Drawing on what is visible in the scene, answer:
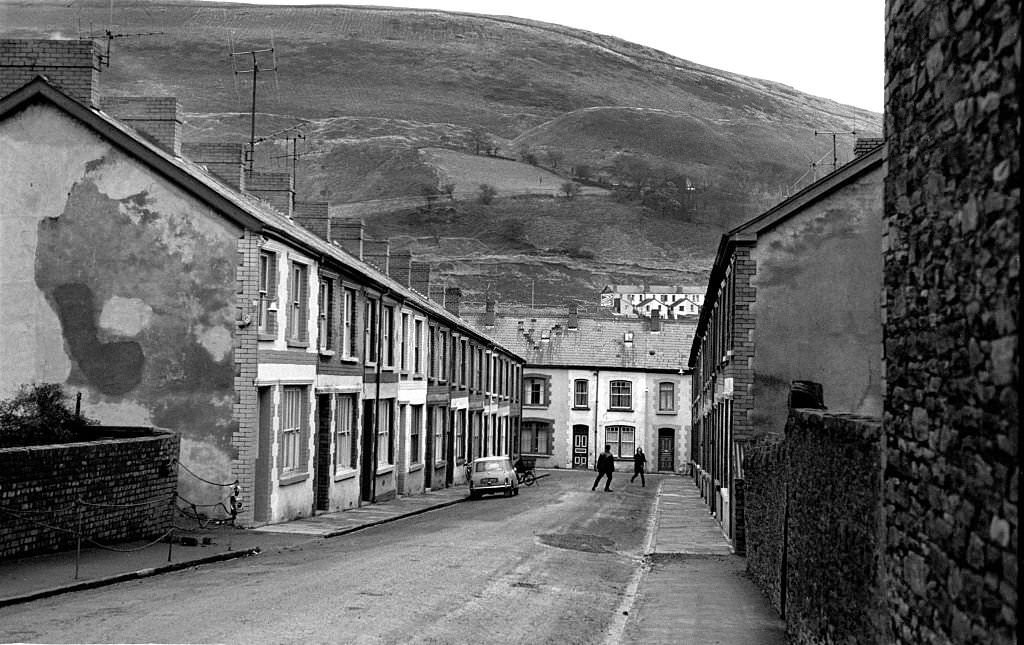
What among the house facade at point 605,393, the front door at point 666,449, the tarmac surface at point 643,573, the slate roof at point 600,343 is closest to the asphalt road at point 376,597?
the tarmac surface at point 643,573

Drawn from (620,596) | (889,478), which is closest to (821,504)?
(889,478)

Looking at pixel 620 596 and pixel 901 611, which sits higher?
pixel 901 611

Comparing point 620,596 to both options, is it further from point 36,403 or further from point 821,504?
point 36,403

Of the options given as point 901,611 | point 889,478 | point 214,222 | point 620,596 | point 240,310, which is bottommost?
point 620,596

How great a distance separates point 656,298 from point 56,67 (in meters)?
144

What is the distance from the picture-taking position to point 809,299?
25.6 meters

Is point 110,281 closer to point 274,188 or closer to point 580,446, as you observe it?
point 274,188

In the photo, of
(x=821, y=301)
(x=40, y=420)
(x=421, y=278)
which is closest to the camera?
(x=40, y=420)

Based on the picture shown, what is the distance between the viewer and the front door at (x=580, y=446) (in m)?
74.8

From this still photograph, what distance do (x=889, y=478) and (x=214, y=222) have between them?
795 inches

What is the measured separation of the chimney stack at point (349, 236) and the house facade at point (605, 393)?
101ft

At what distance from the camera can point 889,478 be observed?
26.2 ft

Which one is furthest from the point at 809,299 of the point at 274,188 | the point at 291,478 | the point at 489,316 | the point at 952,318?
the point at 489,316

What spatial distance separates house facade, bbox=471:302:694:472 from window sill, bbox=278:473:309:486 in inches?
1743
